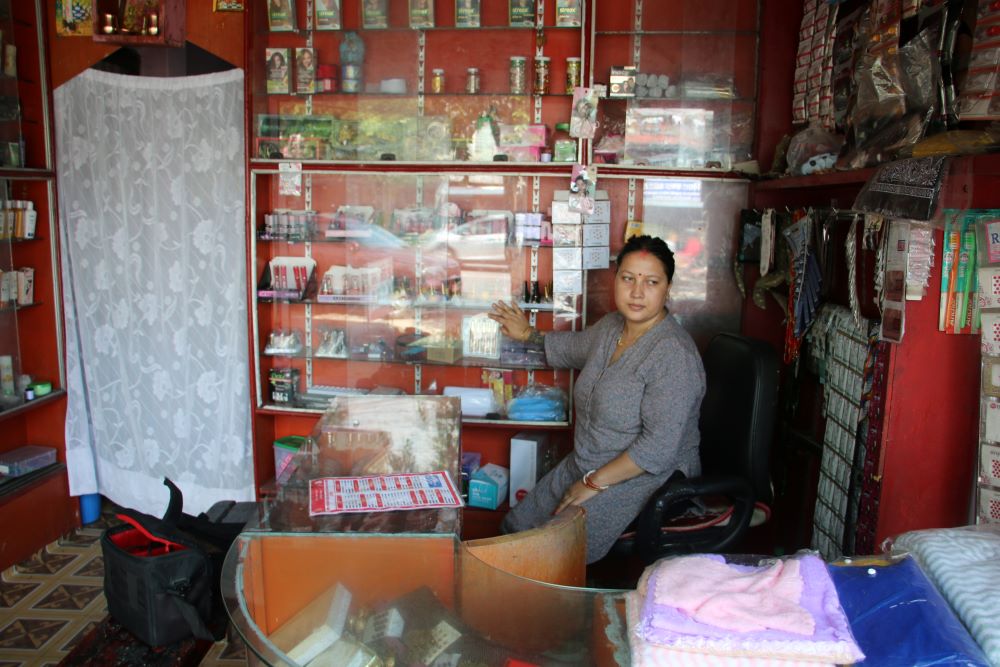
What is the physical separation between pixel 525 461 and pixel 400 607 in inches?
92.8

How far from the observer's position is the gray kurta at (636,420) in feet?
8.54

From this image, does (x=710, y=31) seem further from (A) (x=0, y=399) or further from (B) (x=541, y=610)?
(A) (x=0, y=399)

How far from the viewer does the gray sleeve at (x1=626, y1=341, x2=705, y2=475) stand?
8.50 feet

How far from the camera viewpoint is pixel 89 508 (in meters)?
4.00

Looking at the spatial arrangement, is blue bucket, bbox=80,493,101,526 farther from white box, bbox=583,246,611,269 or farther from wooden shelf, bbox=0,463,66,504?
white box, bbox=583,246,611,269

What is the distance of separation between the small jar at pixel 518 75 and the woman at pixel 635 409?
1.32 metres

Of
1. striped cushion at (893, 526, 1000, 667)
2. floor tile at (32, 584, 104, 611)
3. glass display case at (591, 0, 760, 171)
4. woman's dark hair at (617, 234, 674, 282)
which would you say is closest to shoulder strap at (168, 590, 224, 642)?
striped cushion at (893, 526, 1000, 667)

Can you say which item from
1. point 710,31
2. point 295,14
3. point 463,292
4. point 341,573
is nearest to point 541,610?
point 341,573

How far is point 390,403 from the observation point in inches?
99.3

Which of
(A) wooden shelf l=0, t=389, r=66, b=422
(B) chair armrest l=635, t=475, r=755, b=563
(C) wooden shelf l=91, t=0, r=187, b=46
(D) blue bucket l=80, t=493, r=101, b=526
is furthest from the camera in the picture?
(D) blue bucket l=80, t=493, r=101, b=526

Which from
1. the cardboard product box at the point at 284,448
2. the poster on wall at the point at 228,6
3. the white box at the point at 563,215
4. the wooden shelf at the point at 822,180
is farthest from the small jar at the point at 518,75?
the cardboard product box at the point at 284,448

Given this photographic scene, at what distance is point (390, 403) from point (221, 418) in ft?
5.71

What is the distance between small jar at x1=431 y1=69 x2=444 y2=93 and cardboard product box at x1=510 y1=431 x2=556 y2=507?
174 centimetres

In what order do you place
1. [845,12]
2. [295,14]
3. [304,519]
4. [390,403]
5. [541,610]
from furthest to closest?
[295,14] → [845,12] → [390,403] → [304,519] → [541,610]
